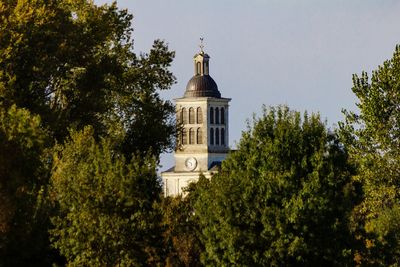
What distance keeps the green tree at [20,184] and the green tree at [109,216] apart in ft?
4.45

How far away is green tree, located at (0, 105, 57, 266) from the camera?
153ft

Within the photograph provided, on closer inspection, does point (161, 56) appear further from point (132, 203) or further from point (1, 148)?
point (1, 148)

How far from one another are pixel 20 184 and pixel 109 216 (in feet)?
19.6

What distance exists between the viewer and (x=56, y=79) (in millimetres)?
75562

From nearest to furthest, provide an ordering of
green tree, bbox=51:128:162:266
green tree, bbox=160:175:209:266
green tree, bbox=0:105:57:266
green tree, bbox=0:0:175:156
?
green tree, bbox=0:105:57:266, green tree, bbox=51:128:162:266, green tree, bbox=160:175:209:266, green tree, bbox=0:0:175:156

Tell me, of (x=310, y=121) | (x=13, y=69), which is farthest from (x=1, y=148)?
(x=13, y=69)

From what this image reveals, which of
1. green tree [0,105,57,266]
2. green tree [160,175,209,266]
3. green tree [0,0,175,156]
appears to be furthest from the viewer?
green tree [0,0,175,156]

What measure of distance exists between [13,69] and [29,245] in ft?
68.7

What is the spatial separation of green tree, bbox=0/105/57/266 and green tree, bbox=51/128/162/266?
1.36 metres

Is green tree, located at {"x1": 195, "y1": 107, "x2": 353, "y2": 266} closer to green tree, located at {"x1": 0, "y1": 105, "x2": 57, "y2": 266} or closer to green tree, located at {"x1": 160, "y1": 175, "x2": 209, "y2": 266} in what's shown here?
green tree, located at {"x1": 160, "y1": 175, "x2": 209, "y2": 266}

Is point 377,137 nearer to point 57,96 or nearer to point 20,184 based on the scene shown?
point 57,96

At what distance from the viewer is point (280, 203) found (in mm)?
53000

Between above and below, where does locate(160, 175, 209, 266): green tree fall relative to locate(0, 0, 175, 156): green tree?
below

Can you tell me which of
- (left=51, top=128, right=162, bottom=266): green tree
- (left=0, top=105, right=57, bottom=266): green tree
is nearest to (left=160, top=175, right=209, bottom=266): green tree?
(left=51, top=128, right=162, bottom=266): green tree
